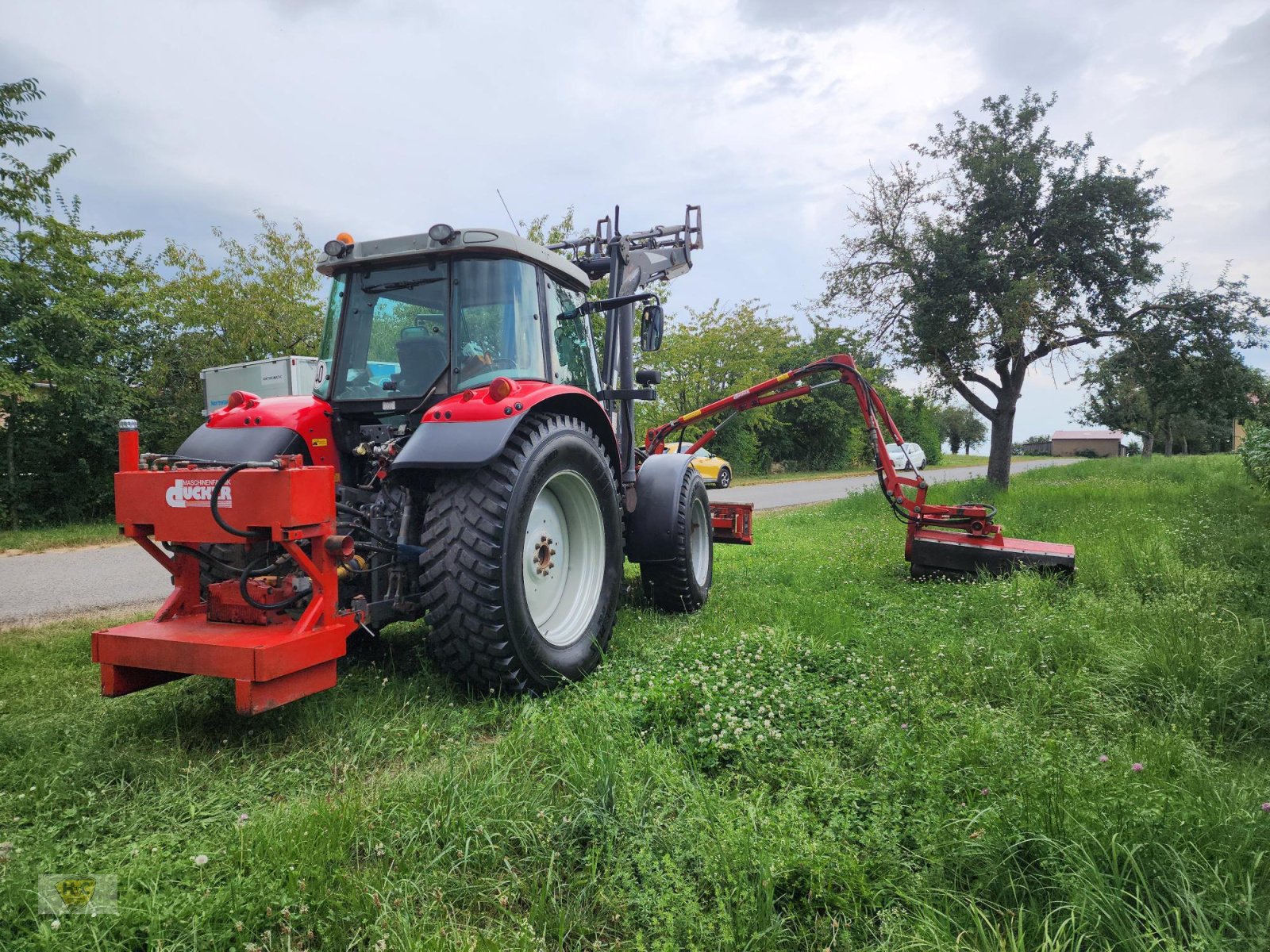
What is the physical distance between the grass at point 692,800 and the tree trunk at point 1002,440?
11.0 m

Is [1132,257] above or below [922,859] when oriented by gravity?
above

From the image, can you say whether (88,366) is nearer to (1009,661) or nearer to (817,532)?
(817,532)

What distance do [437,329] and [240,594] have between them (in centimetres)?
164

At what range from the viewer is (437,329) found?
3.93 m

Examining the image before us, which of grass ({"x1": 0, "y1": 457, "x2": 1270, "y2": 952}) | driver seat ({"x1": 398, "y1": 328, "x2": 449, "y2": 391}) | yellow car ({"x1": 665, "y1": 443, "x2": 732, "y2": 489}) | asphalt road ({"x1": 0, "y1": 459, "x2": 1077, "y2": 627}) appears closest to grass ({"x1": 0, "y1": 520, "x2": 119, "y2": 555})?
asphalt road ({"x1": 0, "y1": 459, "x2": 1077, "y2": 627})

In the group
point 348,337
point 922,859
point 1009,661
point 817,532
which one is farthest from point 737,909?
point 817,532

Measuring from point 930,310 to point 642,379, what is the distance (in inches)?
375

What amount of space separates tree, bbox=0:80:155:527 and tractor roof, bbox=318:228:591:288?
9328mm

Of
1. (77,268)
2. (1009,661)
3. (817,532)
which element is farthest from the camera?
(77,268)

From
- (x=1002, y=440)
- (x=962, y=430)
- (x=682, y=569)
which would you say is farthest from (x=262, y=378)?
(x=962, y=430)

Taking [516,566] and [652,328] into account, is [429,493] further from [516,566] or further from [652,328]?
[652,328]

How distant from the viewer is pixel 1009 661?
381 centimetres

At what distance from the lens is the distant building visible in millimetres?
65562

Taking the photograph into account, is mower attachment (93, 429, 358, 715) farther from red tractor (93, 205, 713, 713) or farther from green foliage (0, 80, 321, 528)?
green foliage (0, 80, 321, 528)
